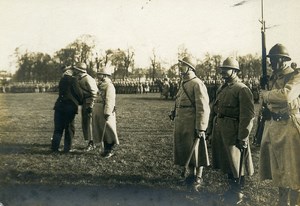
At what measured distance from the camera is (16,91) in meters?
39.0

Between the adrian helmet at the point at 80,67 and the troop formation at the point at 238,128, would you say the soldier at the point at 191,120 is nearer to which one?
the troop formation at the point at 238,128

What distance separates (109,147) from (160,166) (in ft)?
4.29

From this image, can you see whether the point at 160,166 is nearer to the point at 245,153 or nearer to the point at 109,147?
the point at 109,147

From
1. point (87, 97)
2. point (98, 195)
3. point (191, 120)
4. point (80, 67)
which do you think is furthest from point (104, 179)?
point (80, 67)

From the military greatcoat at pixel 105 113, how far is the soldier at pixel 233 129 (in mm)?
2656

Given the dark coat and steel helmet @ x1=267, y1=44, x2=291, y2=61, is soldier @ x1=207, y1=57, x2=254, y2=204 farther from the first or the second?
the dark coat

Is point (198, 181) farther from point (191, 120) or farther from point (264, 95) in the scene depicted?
point (264, 95)

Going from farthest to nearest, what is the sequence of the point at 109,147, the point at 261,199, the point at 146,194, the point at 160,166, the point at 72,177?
1. the point at 109,147
2. the point at 160,166
3. the point at 72,177
4. the point at 146,194
5. the point at 261,199

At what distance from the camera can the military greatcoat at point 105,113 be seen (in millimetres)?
6797

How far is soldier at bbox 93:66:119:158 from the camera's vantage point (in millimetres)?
6781

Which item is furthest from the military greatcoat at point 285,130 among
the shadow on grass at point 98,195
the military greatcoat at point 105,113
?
the military greatcoat at point 105,113

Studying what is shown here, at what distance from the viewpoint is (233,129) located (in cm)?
448

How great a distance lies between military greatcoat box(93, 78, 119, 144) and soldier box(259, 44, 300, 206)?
133 inches

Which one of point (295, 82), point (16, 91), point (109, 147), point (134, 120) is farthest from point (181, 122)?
point (16, 91)
